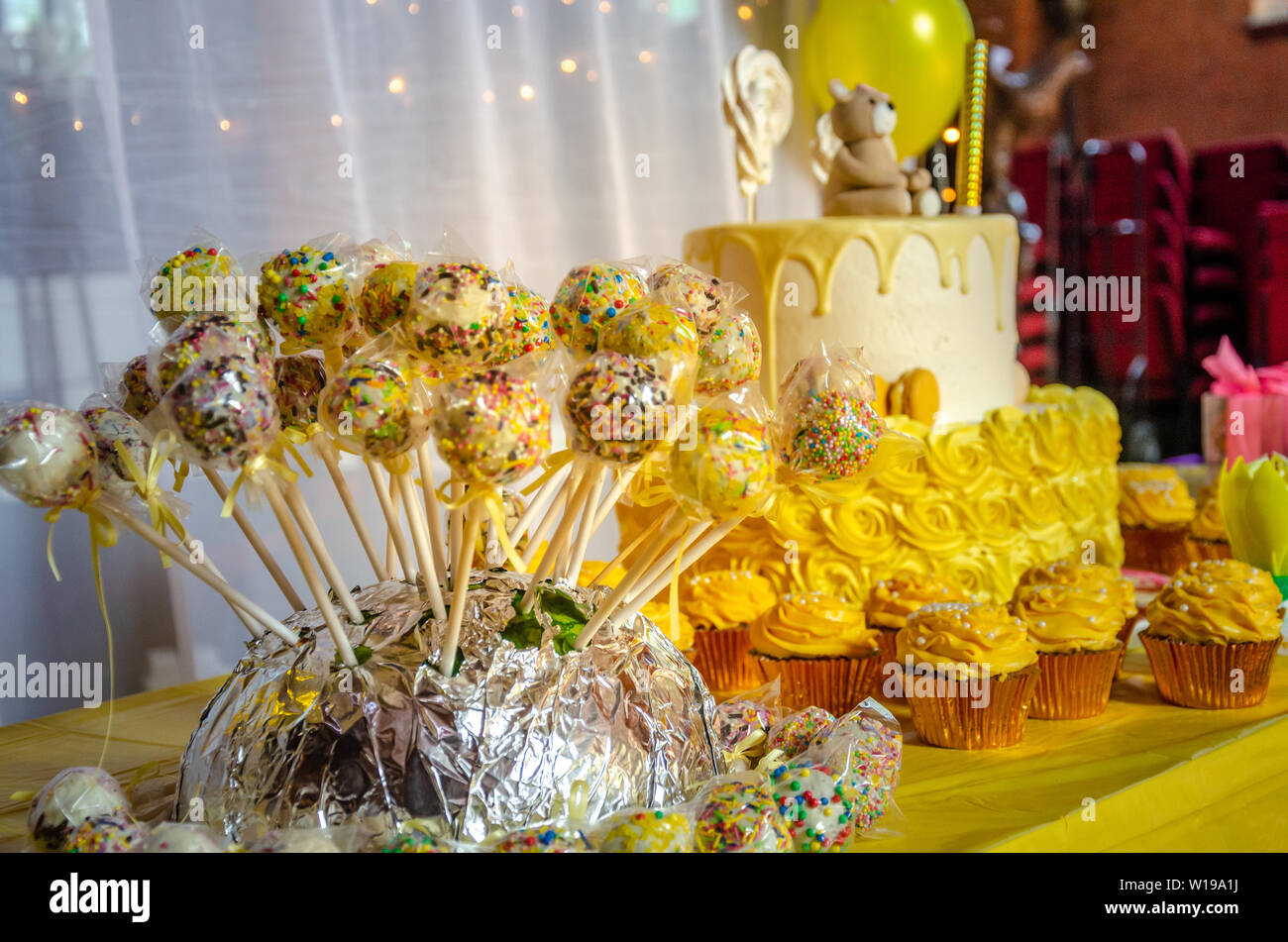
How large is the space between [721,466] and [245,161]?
215 centimetres

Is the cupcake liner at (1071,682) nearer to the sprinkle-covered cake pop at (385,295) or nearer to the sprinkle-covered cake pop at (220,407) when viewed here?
the sprinkle-covered cake pop at (385,295)

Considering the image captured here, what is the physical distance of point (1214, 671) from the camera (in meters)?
1.90

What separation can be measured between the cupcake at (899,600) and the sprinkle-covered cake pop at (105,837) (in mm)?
1270

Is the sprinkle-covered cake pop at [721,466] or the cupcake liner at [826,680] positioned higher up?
the sprinkle-covered cake pop at [721,466]

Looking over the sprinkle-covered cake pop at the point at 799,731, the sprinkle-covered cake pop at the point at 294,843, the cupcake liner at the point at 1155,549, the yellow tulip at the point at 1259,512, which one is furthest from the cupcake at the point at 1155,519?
the sprinkle-covered cake pop at the point at 294,843

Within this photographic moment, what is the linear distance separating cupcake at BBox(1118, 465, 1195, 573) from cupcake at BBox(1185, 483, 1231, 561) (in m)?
0.08

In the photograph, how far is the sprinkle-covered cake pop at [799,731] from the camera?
156 centimetres

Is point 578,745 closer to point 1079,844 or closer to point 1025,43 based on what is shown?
point 1079,844

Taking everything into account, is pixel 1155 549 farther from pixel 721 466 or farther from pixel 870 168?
pixel 721 466

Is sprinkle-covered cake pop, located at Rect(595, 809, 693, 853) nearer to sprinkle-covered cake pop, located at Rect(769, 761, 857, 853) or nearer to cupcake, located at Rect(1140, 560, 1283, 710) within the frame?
sprinkle-covered cake pop, located at Rect(769, 761, 857, 853)

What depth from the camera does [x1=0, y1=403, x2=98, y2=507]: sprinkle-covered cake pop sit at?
1.18 metres

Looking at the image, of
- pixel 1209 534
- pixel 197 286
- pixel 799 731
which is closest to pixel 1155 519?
pixel 1209 534

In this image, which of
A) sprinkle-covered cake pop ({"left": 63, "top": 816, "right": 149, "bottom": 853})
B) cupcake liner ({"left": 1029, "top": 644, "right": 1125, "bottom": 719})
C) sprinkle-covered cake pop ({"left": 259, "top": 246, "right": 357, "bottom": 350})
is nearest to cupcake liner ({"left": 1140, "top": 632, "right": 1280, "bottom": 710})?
cupcake liner ({"left": 1029, "top": 644, "right": 1125, "bottom": 719})

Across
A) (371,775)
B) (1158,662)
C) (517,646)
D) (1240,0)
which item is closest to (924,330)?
(1158,662)
